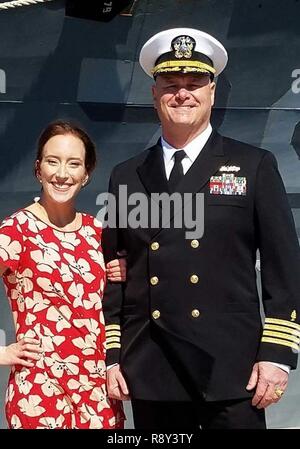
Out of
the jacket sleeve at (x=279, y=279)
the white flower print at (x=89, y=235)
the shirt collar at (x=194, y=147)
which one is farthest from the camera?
the white flower print at (x=89, y=235)

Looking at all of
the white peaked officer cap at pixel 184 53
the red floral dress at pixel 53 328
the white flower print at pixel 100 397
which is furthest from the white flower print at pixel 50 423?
the white peaked officer cap at pixel 184 53

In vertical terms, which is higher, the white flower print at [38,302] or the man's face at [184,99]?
the man's face at [184,99]

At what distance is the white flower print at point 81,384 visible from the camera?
6.52ft

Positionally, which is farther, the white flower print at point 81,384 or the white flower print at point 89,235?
the white flower print at point 89,235

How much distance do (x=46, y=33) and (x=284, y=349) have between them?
1.45 m

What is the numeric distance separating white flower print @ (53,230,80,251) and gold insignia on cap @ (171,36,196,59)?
56 cm

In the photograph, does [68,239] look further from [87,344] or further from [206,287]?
[206,287]

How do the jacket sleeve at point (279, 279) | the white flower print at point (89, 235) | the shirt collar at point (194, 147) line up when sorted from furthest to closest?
the white flower print at point (89, 235), the shirt collar at point (194, 147), the jacket sleeve at point (279, 279)

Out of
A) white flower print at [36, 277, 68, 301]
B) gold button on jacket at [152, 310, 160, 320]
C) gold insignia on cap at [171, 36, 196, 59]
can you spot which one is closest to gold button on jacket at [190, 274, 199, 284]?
gold button on jacket at [152, 310, 160, 320]

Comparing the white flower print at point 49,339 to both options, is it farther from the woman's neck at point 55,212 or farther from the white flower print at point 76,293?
the woman's neck at point 55,212

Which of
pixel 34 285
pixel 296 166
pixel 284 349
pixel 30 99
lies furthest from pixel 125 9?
pixel 284 349

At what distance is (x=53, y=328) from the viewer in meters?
1.98

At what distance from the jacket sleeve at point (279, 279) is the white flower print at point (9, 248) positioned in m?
0.62
